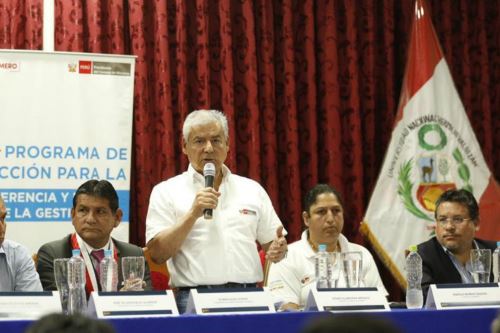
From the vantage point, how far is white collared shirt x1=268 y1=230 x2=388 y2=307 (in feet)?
13.0

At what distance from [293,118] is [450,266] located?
2051 millimetres

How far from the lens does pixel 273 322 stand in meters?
2.78

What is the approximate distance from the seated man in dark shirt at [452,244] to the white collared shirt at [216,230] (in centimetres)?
72

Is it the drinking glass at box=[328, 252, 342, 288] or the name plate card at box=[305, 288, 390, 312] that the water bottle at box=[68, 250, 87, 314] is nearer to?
the name plate card at box=[305, 288, 390, 312]

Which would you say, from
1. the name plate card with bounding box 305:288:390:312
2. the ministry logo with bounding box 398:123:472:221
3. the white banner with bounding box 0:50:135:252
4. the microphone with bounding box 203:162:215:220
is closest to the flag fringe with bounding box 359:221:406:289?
the ministry logo with bounding box 398:123:472:221

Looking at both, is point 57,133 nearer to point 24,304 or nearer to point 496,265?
point 24,304

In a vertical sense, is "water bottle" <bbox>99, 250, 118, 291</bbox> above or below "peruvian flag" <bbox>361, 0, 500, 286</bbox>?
below

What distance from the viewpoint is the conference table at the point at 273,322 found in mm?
2660

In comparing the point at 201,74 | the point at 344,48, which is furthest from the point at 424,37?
the point at 201,74

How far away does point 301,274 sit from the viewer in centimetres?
→ 408

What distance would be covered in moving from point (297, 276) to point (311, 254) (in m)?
0.14

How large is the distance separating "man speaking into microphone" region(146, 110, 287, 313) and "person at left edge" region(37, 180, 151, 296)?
0.52 ft

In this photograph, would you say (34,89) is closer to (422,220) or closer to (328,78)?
(328,78)

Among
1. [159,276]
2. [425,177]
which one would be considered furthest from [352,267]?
[425,177]
